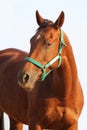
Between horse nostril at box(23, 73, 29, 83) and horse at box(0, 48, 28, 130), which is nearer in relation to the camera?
horse nostril at box(23, 73, 29, 83)

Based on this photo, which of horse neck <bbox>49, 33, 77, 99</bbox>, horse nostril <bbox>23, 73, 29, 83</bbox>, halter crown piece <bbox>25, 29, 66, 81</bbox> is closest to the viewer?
horse nostril <bbox>23, 73, 29, 83</bbox>

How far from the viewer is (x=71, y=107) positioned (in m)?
5.06

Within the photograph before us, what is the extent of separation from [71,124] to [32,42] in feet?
4.19

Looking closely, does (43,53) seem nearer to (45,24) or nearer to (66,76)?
(45,24)

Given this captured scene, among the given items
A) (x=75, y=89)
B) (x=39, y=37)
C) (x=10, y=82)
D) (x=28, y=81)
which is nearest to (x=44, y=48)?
(x=39, y=37)

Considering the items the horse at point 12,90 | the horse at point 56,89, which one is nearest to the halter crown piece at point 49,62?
the horse at point 56,89

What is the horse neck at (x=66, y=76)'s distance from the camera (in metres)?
4.90

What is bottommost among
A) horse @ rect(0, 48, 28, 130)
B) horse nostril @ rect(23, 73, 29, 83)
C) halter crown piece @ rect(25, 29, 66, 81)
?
horse @ rect(0, 48, 28, 130)

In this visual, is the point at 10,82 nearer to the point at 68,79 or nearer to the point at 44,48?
the point at 68,79

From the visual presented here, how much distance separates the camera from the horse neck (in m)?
4.90

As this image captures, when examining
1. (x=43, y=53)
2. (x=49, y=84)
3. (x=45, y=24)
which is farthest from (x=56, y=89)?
(x=45, y=24)

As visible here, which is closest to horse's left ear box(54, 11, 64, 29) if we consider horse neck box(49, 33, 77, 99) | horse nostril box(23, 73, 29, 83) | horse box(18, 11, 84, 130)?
horse box(18, 11, 84, 130)

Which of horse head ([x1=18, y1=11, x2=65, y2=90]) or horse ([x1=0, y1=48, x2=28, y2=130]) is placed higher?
horse head ([x1=18, y1=11, x2=65, y2=90])

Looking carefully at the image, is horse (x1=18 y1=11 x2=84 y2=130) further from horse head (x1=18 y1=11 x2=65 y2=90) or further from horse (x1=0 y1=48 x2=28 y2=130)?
horse (x1=0 y1=48 x2=28 y2=130)
